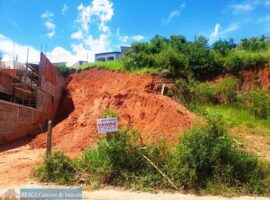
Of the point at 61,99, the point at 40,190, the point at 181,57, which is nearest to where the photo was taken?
the point at 40,190

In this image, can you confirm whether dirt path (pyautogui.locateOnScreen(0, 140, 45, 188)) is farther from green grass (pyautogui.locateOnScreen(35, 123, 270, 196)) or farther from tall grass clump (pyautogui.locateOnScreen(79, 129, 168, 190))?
tall grass clump (pyautogui.locateOnScreen(79, 129, 168, 190))

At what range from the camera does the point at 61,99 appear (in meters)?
24.3

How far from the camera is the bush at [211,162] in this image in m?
8.70

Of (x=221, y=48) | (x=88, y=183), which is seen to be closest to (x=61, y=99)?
(x=221, y=48)

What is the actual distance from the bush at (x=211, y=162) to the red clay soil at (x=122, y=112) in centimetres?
213

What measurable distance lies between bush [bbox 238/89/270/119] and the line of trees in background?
2.48 m

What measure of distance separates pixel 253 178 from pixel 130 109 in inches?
365

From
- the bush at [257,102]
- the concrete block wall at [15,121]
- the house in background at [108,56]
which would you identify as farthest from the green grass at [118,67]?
the house in background at [108,56]

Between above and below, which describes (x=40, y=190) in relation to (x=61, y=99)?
below

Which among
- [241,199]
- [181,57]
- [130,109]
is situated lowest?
[241,199]

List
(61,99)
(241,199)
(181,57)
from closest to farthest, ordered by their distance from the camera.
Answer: (241,199) < (181,57) < (61,99)

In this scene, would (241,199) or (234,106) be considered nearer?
(241,199)

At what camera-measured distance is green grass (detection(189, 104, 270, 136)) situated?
15.4m

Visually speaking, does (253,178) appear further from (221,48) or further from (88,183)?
(221,48)
